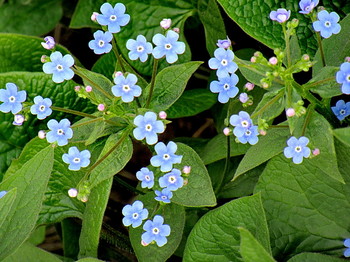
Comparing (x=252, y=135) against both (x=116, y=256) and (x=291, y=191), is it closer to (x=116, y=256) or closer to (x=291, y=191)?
(x=291, y=191)

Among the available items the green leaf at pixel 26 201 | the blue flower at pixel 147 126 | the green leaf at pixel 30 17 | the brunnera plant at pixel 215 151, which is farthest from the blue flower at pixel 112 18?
the green leaf at pixel 30 17

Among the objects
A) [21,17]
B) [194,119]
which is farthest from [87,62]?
[194,119]

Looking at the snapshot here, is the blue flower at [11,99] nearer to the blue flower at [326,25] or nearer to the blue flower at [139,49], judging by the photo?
the blue flower at [139,49]

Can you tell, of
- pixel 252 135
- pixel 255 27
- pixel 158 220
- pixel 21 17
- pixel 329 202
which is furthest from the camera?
pixel 21 17

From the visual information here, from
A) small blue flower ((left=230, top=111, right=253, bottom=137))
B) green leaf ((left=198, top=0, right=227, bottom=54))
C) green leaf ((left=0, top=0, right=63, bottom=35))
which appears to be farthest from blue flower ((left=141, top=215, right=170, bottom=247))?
green leaf ((left=0, top=0, right=63, bottom=35))

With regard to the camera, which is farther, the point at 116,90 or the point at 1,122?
the point at 1,122

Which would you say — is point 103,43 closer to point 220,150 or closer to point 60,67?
point 60,67

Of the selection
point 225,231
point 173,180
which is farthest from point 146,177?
point 225,231
